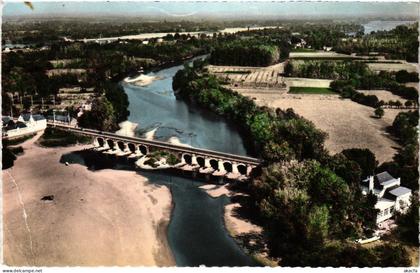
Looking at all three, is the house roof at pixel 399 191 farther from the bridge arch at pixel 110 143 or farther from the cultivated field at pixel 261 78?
the cultivated field at pixel 261 78

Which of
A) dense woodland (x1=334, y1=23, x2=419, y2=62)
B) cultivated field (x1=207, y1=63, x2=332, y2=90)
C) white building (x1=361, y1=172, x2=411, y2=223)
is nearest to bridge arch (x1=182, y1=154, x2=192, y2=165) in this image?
white building (x1=361, y1=172, x2=411, y2=223)

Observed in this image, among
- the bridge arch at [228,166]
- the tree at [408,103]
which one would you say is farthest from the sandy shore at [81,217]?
the tree at [408,103]

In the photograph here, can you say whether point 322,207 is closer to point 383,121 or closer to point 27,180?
point 27,180

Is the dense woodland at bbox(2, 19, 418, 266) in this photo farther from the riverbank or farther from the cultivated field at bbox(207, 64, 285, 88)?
the cultivated field at bbox(207, 64, 285, 88)

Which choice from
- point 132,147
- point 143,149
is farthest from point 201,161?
point 132,147

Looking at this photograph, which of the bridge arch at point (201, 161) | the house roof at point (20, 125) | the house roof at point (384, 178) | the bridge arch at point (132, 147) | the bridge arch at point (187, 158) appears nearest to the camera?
the house roof at point (384, 178)

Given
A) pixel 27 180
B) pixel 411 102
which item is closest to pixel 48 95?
pixel 27 180

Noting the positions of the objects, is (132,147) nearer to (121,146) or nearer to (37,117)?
(121,146)
